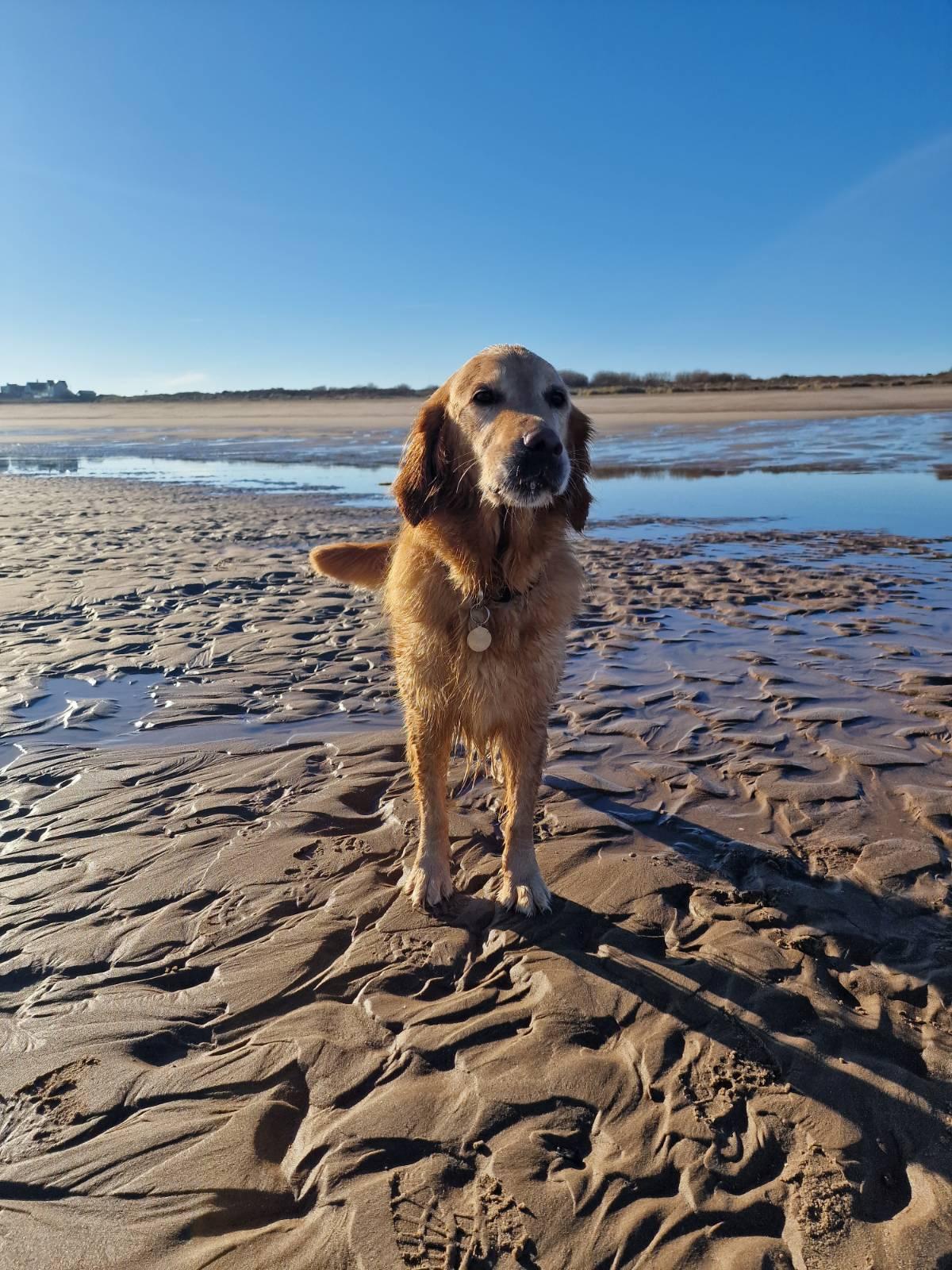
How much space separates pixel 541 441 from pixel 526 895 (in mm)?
1667

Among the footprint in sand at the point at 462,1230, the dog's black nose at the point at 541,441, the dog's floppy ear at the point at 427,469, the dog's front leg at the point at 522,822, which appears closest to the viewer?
the footprint in sand at the point at 462,1230

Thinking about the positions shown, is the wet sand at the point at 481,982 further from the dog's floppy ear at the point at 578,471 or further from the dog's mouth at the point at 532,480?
the dog's mouth at the point at 532,480

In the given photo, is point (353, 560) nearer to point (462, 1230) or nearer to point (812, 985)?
point (812, 985)

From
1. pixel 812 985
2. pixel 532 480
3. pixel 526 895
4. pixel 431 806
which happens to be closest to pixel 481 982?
pixel 526 895

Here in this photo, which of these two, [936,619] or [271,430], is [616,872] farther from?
[271,430]

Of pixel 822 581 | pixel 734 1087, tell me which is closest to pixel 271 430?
pixel 822 581

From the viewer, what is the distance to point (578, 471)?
3330 millimetres

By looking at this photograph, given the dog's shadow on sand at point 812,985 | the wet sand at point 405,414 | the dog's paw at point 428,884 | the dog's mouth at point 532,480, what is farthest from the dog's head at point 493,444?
the wet sand at point 405,414

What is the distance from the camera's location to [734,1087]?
2.00 m

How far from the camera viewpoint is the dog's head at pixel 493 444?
9.13 feet

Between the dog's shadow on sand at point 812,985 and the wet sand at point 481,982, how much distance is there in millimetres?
11

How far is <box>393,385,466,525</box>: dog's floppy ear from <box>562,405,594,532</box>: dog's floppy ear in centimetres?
51

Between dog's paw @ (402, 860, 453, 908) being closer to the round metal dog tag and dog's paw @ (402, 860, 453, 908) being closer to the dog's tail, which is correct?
the round metal dog tag

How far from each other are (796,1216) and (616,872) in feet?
4.56
